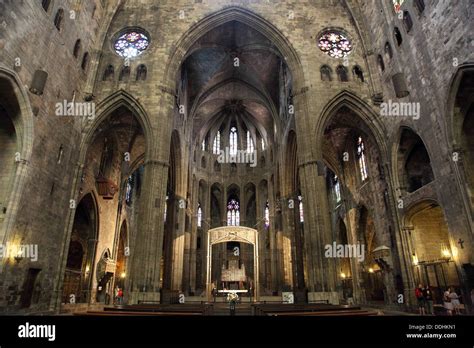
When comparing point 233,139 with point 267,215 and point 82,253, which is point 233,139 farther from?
point 82,253

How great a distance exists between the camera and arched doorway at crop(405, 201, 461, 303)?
47.8 ft

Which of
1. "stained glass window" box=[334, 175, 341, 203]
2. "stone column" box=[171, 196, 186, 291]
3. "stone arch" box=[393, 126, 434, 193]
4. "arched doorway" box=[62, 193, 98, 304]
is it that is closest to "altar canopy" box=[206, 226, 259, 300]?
"stone column" box=[171, 196, 186, 291]

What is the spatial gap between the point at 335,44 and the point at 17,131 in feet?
63.7

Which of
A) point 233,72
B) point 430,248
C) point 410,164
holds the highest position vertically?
point 233,72

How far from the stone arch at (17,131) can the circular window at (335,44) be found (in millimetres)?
17467

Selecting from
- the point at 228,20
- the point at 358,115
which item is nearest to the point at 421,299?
the point at 358,115

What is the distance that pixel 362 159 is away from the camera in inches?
862

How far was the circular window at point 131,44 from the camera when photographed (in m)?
19.4

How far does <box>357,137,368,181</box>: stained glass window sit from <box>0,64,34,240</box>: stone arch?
67.4 feet

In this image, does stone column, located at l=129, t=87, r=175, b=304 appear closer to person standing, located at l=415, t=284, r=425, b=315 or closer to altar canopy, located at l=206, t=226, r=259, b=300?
altar canopy, located at l=206, t=226, r=259, b=300

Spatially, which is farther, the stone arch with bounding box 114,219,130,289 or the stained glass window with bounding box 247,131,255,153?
the stained glass window with bounding box 247,131,255,153

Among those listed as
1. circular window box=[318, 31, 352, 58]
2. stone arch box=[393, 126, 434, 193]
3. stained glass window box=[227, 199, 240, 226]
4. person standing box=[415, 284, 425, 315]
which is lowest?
person standing box=[415, 284, 425, 315]
